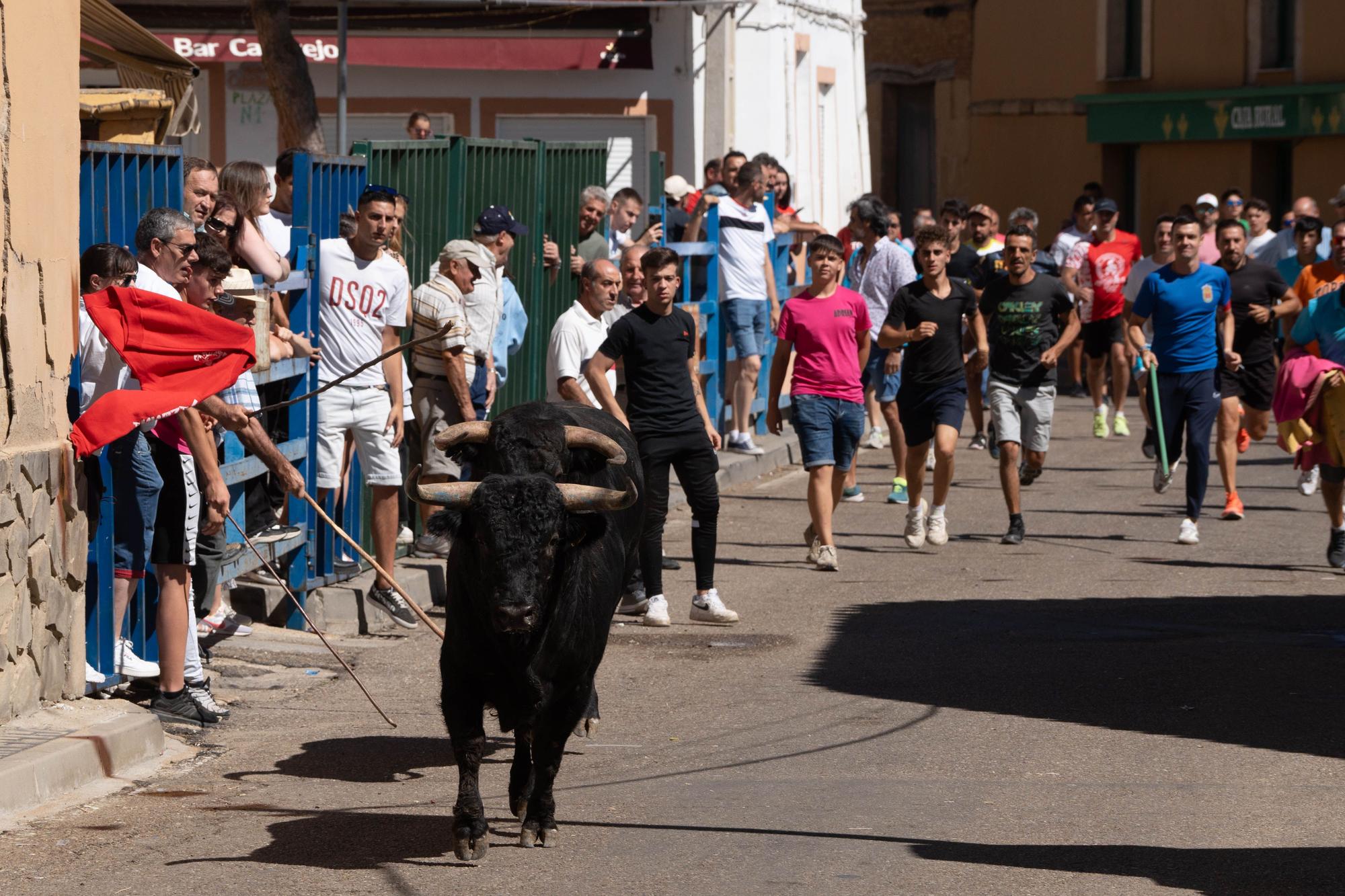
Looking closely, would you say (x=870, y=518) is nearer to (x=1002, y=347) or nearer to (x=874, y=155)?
(x=1002, y=347)

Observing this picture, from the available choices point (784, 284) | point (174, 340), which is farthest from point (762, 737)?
point (784, 284)

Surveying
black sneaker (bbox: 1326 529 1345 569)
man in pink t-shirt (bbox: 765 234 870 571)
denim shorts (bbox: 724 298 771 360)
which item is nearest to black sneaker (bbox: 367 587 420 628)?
man in pink t-shirt (bbox: 765 234 870 571)

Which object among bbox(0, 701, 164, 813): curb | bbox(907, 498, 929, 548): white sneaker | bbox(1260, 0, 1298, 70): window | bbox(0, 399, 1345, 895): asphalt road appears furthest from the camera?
bbox(1260, 0, 1298, 70): window

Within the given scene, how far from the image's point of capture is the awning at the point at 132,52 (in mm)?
14719

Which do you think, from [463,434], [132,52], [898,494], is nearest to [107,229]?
[463,434]

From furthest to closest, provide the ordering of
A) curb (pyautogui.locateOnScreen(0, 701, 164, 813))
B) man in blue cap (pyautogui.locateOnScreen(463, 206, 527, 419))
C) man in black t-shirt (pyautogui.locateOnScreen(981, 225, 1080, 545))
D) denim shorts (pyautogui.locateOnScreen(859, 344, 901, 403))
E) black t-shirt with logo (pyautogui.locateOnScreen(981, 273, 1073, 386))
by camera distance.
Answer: denim shorts (pyautogui.locateOnScreen(859, 344, 901, 403)) → black t-shirt with logo (pyautogui.locateOnScreen(981, 273, 1073, 386)) → man in black t-shirt (pyautogui.locateOnScreen(981, 225, 1080, 545)) → man in blue cap (pyautogui.locateOnScreen(463, 206, 527, 419)) → curb (pyautogui.locateOnScreen(0, 701, 164, 813))

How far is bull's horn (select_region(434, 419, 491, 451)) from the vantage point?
285 inches

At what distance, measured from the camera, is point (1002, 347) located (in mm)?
14219

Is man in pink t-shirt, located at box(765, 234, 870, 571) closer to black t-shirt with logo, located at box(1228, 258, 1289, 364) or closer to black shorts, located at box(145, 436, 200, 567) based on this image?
black t-shirt with logo, located at box(1228, 258, 1289, 364)

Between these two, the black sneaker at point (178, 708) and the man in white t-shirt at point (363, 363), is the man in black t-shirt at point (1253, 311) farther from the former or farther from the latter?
the black sneaker at point (178, 708)

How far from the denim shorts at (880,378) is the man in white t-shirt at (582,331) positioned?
4.92 metres

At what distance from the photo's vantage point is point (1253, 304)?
15.6m

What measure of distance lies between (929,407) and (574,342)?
2.99 metres

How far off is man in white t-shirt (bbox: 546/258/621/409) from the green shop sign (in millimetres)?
22704
